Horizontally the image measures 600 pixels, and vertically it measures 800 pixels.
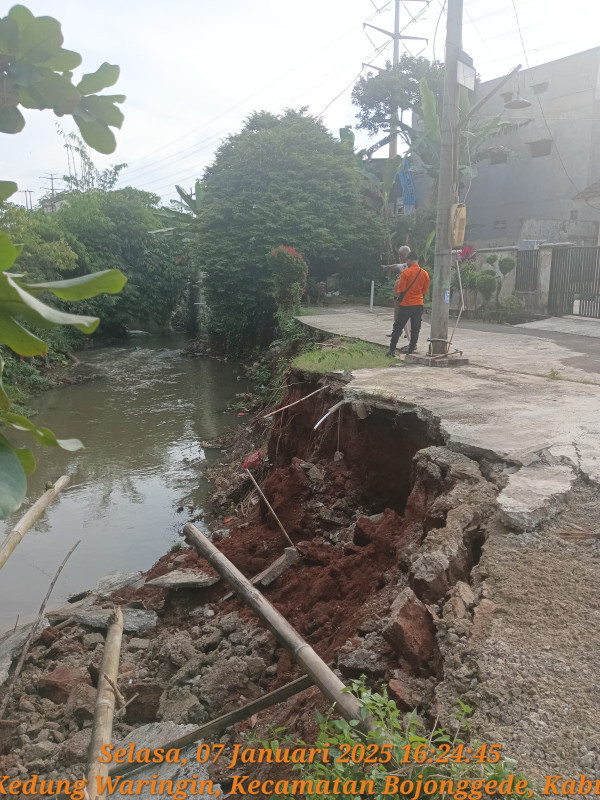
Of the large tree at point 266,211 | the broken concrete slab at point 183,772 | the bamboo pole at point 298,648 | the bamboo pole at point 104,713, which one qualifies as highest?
the large tree at point 266,211

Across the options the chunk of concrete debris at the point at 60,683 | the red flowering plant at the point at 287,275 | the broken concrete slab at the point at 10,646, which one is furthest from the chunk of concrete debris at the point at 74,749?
the red flowering plant at the point at 287,275

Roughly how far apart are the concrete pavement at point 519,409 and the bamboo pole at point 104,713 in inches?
85.7

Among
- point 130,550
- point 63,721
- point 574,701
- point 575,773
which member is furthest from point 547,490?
point 130,550

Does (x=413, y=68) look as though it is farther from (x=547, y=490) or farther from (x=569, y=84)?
(x=547, y=490)

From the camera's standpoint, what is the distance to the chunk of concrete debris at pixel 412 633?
246 cm

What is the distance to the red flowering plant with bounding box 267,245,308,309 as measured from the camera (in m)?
15.7

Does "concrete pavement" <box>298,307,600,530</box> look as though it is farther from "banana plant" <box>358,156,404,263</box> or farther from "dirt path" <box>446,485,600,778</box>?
"banana plant" <box>358,156,404,263</box>

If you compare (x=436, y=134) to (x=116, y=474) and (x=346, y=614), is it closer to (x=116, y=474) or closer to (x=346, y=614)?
(x=116, y=474)

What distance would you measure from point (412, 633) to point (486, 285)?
13751 millimetres

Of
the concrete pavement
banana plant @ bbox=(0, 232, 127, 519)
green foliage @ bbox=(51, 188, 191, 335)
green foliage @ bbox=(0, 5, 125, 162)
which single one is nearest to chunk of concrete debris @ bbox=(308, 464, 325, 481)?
the concrete pavement

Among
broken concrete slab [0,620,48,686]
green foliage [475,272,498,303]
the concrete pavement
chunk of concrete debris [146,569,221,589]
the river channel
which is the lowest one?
the river channel

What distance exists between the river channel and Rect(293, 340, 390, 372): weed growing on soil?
2537mm

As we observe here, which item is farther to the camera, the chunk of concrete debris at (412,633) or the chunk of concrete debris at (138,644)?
the chunk of concrete debris at (138,644)

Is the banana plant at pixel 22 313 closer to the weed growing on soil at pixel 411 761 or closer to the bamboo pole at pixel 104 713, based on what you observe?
the weed growing on soil at pixel 411 761
